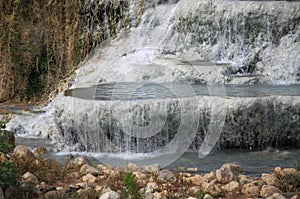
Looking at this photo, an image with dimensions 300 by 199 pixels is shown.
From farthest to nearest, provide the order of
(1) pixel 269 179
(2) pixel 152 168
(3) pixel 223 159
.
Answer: (3) pixel 223 159, (2) pixel 152 168, (1) pixel 269 179

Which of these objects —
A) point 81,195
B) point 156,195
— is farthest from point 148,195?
point 81,195

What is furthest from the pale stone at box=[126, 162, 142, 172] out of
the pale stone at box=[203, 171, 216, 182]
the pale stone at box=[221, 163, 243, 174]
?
the pale stone at box=[221, 163, 243, 174]

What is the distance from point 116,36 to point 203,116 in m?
4.82

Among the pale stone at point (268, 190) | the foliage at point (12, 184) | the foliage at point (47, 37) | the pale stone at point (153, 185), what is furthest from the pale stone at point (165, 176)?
the foliage at point (47, 37)

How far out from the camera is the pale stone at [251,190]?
5341mm

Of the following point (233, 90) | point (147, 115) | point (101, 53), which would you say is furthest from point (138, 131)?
point (101, 53)

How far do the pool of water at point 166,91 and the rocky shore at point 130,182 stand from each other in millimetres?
1532

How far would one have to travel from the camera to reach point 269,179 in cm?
569

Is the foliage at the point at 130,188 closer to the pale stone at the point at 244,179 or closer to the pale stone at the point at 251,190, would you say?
the pale stone at the point at 251,190

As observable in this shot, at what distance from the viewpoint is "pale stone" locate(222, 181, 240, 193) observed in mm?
5453

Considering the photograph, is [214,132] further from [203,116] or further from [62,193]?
[62,193]

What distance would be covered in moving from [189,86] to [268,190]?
3.54 m

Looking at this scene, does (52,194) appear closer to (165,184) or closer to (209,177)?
(165,184)

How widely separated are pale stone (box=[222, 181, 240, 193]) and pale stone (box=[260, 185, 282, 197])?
235 mm
